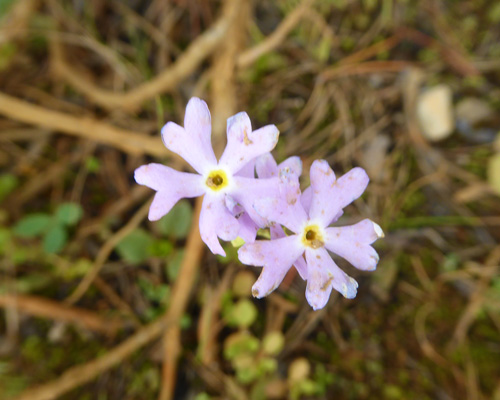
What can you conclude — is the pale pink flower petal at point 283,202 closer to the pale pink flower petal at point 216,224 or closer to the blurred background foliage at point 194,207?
the pale pink flower petal at point 216,224

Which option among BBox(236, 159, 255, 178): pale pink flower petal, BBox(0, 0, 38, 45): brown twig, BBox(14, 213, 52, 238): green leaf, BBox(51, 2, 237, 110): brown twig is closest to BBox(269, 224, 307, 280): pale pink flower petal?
BBox(236, 159, 255, 178): pale pink flower petal

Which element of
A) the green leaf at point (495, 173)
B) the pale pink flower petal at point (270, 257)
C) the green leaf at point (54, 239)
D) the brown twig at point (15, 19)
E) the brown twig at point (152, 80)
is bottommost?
the pale pink flower petal at point (270, 257)

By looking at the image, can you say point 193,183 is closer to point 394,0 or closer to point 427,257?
point 427,257

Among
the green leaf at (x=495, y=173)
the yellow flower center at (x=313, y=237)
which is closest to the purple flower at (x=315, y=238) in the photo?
the yellow flower center at (x=313, y=237)

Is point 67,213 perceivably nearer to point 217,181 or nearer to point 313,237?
point 217,181

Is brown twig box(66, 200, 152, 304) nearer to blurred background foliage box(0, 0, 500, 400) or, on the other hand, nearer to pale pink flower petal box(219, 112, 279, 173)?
blurred background foliage box(0, 0, 500, 400)

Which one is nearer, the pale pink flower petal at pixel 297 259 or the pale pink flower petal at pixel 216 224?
the pale pink flower petal at pixel 216 224

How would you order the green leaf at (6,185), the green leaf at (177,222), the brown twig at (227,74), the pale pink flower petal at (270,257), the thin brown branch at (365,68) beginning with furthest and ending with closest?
the thin brown branch at (365,68) < the green leaf at (6,185) < the green leaf at (177,222) < the brown twig at (227,74) < the pale pink flower petal at (270,257)
